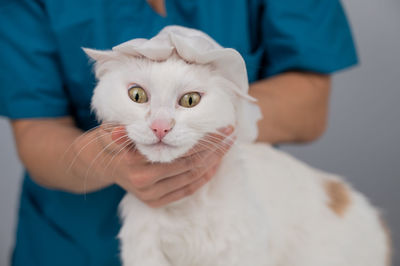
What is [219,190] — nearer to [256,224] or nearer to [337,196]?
[256,224]

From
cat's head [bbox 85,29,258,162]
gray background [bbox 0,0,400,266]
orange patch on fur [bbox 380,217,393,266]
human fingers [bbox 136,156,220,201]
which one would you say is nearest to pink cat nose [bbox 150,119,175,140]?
cat's head [bbox 85,29,258,162]

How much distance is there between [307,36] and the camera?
2.34 ft

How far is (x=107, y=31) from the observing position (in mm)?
584

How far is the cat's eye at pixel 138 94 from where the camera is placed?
1.20 ft

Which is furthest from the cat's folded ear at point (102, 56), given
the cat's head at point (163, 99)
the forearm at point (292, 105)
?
the forearm at point (292, 105)

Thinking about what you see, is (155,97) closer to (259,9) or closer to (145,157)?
(145,157)

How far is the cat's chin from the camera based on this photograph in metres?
0.39

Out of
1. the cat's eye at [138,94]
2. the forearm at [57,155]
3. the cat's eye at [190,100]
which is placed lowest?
the forearm at [57,155]

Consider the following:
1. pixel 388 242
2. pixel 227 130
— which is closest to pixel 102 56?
pixel 227 130

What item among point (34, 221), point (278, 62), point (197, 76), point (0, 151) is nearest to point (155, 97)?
point (197, 76)

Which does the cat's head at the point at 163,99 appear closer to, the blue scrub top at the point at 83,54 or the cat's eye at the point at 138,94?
the cat's eye at the point at 138,94

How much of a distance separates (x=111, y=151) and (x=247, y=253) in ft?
0.73

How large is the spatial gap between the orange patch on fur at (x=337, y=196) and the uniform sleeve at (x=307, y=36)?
0.72ft

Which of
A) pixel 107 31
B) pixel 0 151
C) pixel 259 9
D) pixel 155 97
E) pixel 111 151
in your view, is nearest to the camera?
pixel 155 97
